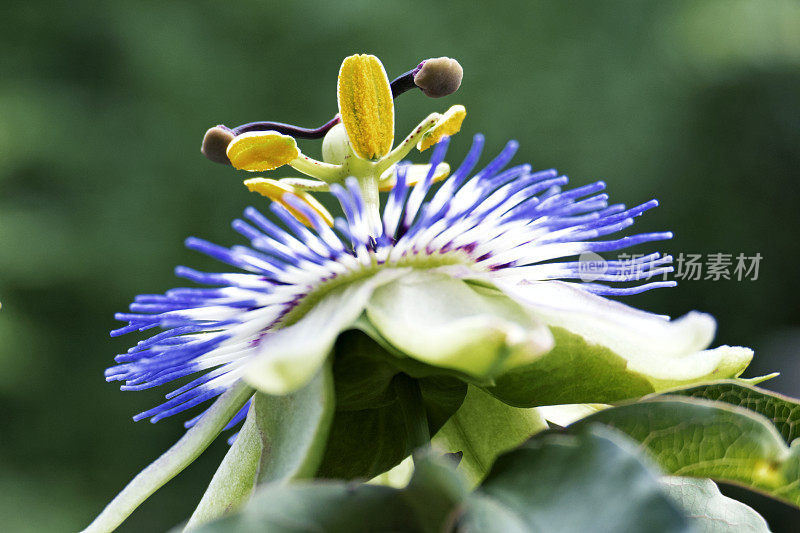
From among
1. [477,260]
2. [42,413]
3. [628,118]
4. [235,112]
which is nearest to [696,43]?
[628,118]

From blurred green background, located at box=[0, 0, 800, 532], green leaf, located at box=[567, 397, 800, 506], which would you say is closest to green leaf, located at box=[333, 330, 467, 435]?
green leaf, located at box=[567, 397, 800, 506]

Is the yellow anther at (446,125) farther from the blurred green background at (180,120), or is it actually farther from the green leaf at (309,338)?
the blurred green background at (180,120)

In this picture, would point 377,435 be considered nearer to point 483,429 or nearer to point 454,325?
point 483,429

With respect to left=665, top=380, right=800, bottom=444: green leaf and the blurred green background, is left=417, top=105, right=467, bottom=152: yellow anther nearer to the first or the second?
left=665, top=380, right=800, bottom=444: green leaf

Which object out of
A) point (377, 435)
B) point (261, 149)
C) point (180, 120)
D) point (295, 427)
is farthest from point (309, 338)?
point (180, 120)

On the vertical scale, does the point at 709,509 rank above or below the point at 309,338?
below

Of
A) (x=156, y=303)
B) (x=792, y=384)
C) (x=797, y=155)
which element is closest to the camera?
(x=156, y=303)

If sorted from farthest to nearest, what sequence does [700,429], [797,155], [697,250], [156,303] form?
[797,155] < [697,250] < [156,303] < [700,429]

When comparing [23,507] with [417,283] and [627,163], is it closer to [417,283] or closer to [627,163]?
[627,163]
